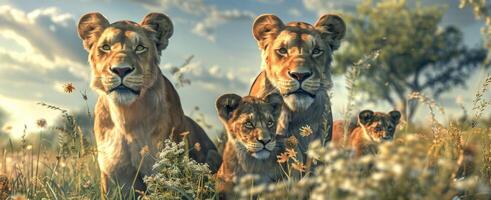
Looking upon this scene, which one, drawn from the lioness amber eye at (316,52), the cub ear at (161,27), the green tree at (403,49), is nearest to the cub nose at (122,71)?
the cub ear at (161,27)

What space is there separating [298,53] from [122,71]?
177 cm

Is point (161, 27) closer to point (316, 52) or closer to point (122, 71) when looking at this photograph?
point (122, 71)

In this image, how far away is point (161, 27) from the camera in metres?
7.23

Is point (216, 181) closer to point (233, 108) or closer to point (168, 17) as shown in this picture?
point (233, 108)

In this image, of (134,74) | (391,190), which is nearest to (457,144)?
(134,74)

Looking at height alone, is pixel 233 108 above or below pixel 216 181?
above

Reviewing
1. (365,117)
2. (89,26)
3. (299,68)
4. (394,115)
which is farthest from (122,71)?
(394,115)

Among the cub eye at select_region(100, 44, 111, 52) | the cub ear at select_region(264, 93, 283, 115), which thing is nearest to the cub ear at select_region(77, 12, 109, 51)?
the cub eye at select_region(100, 44, 111, 52)

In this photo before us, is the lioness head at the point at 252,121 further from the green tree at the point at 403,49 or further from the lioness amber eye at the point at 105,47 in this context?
the green tree at the point at 403,49

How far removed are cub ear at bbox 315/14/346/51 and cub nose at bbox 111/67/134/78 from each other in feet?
7.19

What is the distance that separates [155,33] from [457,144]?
117 inches

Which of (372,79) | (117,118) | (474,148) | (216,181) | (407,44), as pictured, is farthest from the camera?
(372,79)

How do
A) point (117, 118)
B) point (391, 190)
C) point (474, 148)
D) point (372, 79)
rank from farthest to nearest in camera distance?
point (372, 79) < point (474, 148) < point (117, 118) < point (391, 190)

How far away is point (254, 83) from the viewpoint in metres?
7.84
